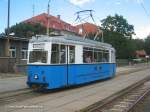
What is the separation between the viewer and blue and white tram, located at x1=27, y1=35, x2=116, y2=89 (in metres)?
16.6

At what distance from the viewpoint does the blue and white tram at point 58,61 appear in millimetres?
16594

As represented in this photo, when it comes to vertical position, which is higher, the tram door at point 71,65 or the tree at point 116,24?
the tree at point 116,24

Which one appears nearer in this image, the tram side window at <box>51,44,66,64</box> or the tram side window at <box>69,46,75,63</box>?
the tram side window at <box>51,44,66,64</box>

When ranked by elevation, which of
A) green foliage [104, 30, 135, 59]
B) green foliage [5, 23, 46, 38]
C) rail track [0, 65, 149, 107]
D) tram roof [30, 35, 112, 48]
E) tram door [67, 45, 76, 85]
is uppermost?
green foliage [5, 23, 46, 38]

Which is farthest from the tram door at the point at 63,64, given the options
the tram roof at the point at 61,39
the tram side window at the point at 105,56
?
the tram side window at the point at 105,56

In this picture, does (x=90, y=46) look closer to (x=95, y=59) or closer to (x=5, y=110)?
(x=95, y=59)

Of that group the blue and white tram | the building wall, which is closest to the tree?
the building wall

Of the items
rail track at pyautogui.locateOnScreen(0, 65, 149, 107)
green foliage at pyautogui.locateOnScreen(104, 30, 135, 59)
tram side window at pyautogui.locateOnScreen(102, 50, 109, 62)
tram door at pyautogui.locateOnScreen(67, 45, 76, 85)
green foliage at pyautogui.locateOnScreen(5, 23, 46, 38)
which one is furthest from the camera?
green foliage at pyautogui.locateOnScreen(5, 23, 46, 38)

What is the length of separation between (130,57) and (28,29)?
81.1 ft

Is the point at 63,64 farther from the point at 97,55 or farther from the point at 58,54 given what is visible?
the point at 97,55

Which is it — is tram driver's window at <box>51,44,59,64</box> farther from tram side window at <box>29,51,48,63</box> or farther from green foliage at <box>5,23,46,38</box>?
green foliage at <box>5,23,46,38</box>

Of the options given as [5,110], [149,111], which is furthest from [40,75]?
[149,111]

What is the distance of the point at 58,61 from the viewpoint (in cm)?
1720

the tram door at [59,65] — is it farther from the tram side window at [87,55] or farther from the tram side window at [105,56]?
the tram side window at [105,56]
